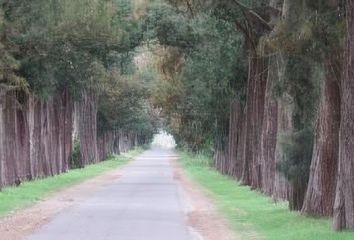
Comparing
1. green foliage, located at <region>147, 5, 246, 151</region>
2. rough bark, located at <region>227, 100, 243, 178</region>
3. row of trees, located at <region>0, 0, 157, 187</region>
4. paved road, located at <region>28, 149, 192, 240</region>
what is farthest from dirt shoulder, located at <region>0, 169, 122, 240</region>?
rough bark, located at <region>227, 100, 243, 178</region>

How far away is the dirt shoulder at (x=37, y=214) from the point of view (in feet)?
60.5

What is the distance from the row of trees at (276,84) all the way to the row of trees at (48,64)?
3.70 meters

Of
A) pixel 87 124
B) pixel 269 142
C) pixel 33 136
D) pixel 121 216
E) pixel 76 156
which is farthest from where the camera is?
pixel 87 124

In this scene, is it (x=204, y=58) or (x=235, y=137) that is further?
(x=235, y=137)

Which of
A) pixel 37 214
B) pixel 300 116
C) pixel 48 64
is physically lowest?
pixel 37 214

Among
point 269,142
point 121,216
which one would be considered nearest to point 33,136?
point 269,142

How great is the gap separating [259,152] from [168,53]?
16.5 meters

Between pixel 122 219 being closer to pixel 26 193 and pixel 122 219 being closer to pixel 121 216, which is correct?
pixel 121 216

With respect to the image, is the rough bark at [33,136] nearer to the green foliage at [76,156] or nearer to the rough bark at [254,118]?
the green foliage at [76,156]

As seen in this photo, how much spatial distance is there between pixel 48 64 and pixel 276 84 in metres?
16.3

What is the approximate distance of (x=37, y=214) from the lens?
23.3 m

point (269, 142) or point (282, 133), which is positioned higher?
point (282, 133)

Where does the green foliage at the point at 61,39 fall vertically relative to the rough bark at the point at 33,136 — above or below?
above

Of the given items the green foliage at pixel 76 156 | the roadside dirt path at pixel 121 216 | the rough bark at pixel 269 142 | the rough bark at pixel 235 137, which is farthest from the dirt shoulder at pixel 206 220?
the green foliage at pixel 76 156
